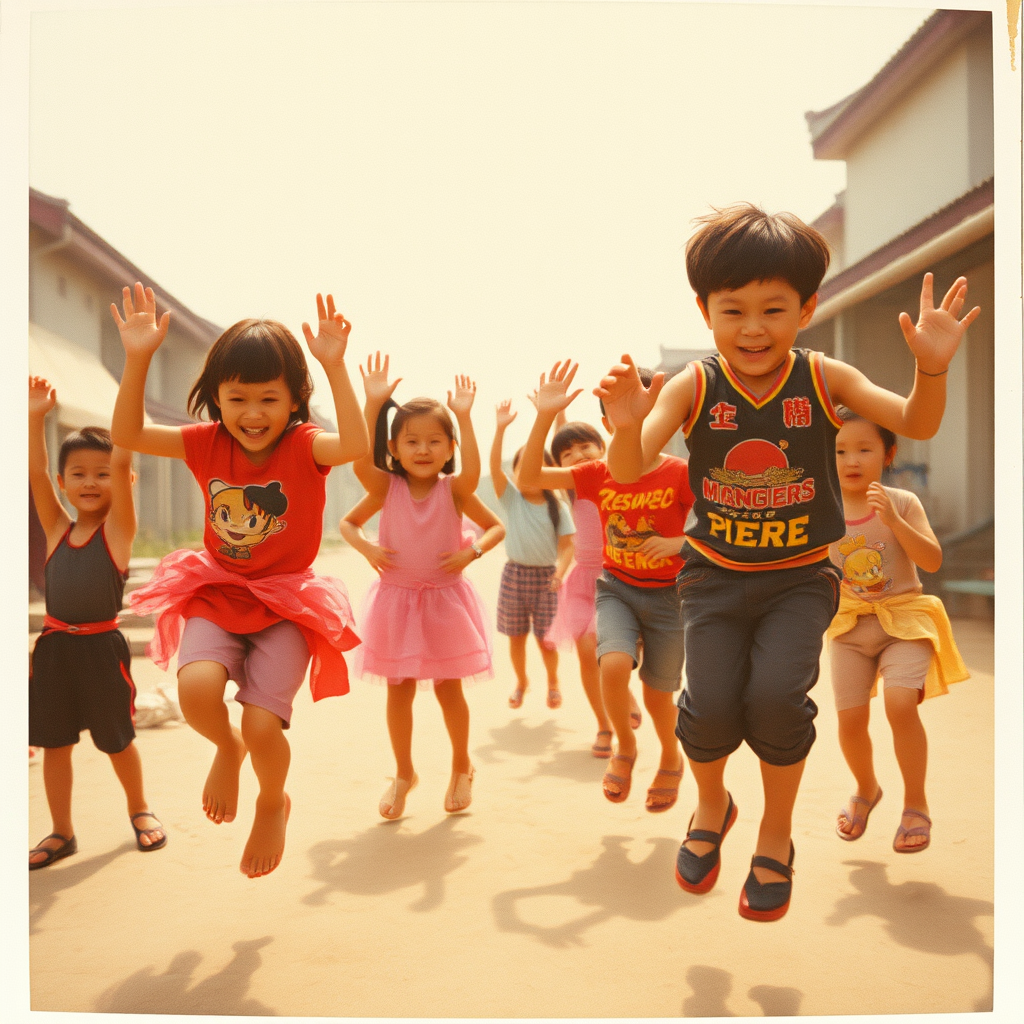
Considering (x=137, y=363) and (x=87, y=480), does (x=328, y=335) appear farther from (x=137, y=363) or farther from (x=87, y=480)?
(x=87, y=480)

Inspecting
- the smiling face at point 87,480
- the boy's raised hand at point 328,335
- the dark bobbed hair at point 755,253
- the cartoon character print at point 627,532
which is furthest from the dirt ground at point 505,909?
the dark bobbed hair at point 755,253

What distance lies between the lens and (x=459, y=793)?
15.0 feet

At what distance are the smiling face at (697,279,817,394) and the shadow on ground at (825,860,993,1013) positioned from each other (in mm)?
1955

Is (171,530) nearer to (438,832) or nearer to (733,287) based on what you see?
(438,832)

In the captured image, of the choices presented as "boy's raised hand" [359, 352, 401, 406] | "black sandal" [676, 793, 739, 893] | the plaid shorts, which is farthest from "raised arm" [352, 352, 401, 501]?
the plaid shorts

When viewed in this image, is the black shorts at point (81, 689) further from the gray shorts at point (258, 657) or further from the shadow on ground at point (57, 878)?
the gray shorts at point (258, 657)

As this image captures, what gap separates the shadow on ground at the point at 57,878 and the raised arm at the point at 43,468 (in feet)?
4.21

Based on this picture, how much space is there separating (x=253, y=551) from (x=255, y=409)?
0.47 m

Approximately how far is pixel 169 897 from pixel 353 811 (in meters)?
1.23

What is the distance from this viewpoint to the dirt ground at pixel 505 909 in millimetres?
2934

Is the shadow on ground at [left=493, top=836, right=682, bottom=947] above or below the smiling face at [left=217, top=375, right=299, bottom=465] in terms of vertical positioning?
below

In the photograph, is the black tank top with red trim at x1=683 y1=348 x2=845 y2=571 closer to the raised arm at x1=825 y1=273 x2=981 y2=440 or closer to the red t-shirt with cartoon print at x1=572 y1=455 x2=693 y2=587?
the raised arm at x1=825 y1=273 x2=981 y2=440

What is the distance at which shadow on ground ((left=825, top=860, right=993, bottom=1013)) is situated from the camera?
3152 millimetres

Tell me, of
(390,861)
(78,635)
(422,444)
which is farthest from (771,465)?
(78,635)
